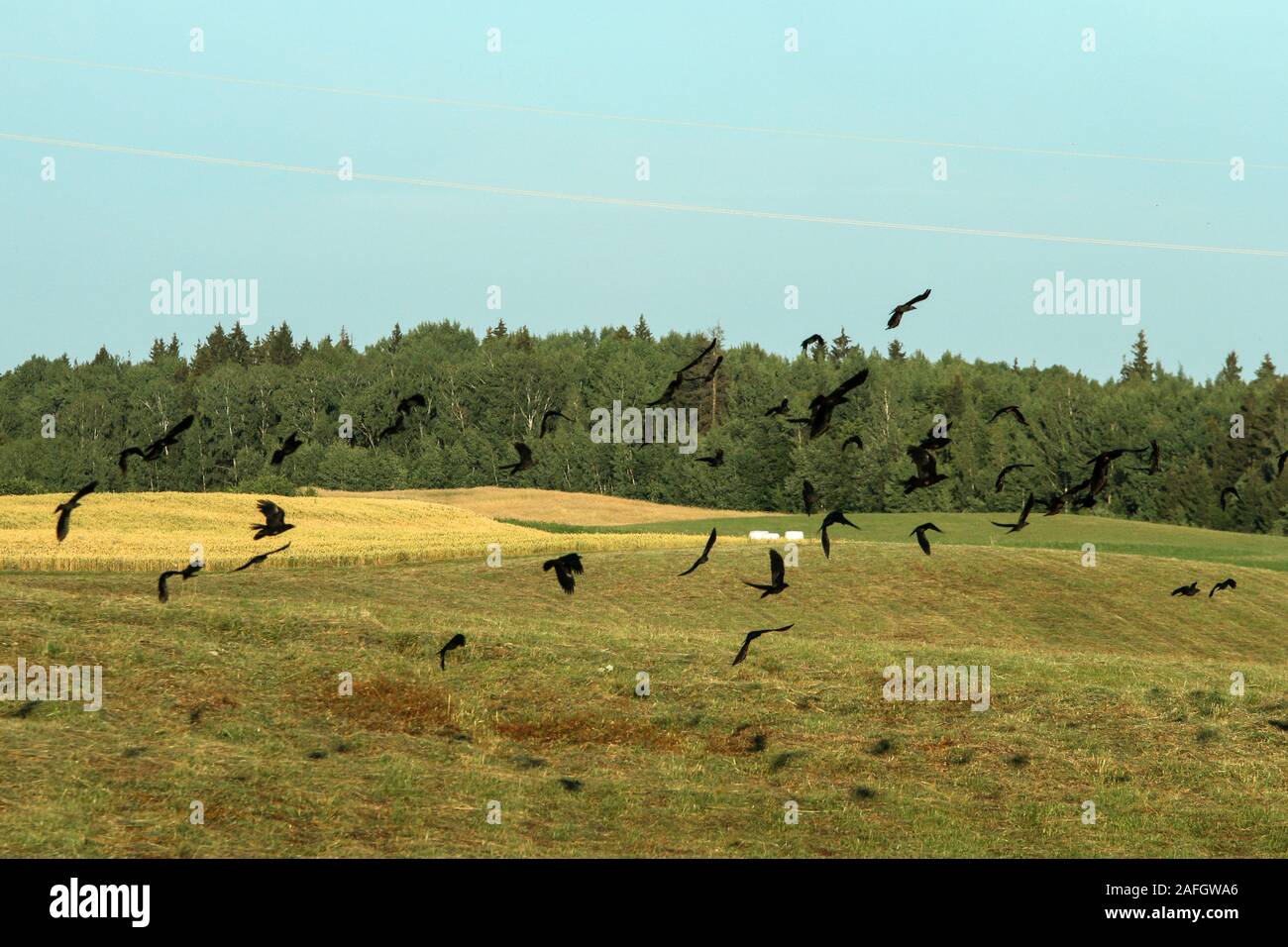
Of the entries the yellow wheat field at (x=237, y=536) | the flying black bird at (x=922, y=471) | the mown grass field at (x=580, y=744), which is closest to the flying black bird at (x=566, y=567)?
the mown grass field at (x=580, y=744)

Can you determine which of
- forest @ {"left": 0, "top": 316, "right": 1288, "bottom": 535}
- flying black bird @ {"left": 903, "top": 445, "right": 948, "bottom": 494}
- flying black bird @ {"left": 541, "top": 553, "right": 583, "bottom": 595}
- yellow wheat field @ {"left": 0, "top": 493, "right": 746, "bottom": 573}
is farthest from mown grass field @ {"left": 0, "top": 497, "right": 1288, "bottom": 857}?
forest @ {"left": 0, "top": 316, "right": 1288, "bottom": 535}

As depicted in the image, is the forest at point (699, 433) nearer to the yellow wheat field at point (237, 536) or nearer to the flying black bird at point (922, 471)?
the yellow wheat field at point (237, 536)

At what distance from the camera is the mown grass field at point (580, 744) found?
1797cm

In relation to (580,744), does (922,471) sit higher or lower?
higher

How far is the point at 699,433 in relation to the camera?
545ft

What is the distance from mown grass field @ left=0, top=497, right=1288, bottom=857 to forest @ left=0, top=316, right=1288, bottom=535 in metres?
74.3

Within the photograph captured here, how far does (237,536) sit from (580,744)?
41774 millimetres

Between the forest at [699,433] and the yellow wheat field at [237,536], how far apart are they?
25.3 m

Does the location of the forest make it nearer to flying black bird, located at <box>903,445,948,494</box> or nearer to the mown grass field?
the mown grass field

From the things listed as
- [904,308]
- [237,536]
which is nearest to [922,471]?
[904,308]

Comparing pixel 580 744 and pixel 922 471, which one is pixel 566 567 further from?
pixel 580 744

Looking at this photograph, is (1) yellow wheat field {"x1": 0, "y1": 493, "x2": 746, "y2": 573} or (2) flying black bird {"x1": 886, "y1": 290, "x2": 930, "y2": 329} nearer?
(2) flying black bird {"x1": 886, "y1": 290, "x2": 930, "y2": 329}

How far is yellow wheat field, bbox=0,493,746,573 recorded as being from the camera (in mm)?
48688

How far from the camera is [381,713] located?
24281 millimetres
